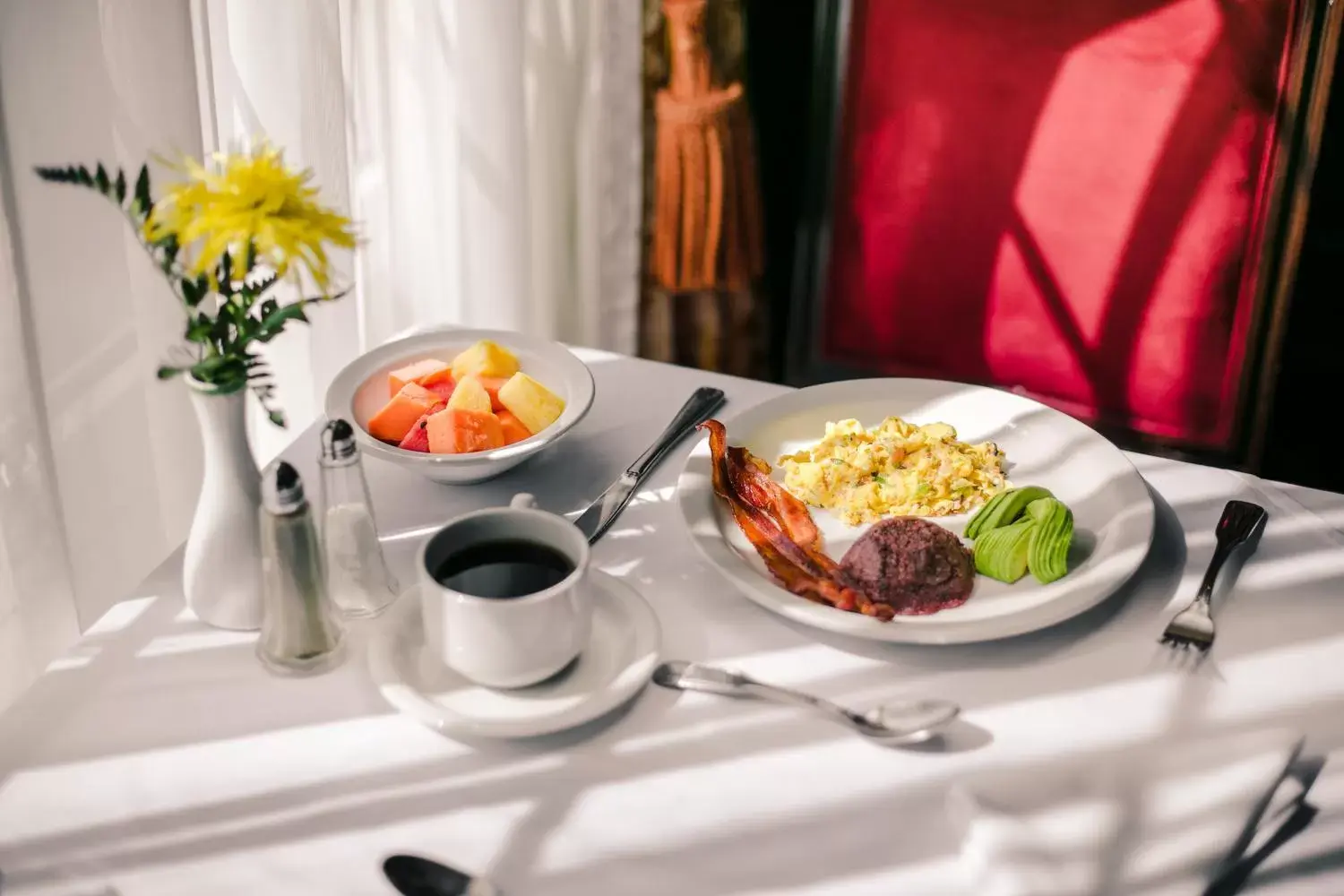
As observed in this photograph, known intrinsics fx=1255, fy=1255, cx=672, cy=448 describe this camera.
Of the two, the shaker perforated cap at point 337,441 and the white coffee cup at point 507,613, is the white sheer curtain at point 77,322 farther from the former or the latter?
the white coffee cup at point 507,613

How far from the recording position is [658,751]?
0.83 metres

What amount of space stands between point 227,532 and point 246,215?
24 cm

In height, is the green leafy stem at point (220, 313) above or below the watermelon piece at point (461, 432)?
above

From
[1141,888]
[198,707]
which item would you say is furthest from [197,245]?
[1141,888]

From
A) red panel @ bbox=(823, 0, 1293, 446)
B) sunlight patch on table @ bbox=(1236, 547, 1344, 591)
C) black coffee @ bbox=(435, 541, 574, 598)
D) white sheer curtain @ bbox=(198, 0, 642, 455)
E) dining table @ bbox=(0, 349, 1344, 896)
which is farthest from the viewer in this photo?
red panel @ bbox=(823, 0, 1293, 446)

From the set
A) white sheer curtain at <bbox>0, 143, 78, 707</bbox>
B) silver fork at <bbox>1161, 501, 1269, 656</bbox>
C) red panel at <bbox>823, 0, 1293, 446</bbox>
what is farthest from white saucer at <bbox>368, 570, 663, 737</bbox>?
red panel at <bbox>823, 0, 1293, 446</bbox>

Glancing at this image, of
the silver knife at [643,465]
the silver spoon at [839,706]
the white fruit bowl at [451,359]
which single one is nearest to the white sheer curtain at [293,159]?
the white fruit bowl at [451,359]

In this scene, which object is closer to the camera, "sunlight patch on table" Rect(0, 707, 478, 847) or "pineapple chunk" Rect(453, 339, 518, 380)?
"sunlight patch on table" Rect(0, 707, 478, 847)

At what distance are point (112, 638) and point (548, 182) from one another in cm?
121

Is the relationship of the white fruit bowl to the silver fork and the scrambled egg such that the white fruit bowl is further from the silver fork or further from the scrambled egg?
the silver fork

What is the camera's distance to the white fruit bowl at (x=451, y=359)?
1.02 m

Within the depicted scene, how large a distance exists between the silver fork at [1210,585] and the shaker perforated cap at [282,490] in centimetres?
62

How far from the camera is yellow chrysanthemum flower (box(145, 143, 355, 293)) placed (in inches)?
30.8

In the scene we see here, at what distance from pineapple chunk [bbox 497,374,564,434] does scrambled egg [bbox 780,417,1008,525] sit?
0.21 meters
